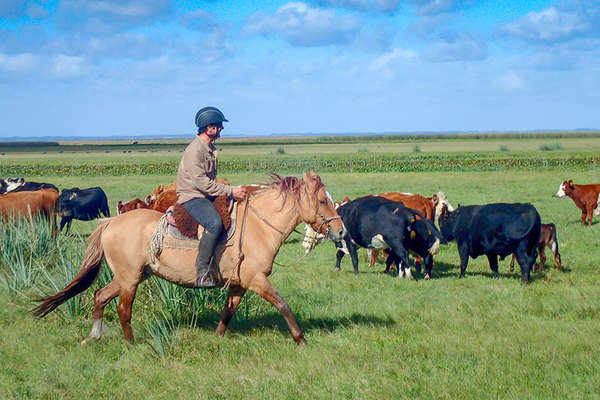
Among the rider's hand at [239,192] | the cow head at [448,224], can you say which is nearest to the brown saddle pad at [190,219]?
the rider's hand at [239,192]

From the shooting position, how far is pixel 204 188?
7336mm

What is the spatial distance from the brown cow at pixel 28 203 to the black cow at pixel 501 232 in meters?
9.31

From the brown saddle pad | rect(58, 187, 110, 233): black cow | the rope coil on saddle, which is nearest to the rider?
the brown saddle pad

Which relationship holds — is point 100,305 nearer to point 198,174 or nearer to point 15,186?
point 198,174

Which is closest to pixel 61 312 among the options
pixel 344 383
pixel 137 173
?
pixel 344 383

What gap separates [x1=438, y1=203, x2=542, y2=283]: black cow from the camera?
11.5 metres

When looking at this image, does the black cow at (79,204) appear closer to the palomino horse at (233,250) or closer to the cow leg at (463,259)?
the cow leg at (463,259)

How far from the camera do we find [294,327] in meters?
7.58

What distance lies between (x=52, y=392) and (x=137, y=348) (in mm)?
1329

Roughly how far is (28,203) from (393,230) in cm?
876

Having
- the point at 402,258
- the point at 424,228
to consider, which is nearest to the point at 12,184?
the point at 402,258

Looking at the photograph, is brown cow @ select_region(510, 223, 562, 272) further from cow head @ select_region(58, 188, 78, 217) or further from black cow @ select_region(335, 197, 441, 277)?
cow head @ select_region(58, 188, 78, 217)

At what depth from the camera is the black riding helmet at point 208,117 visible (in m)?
7.55

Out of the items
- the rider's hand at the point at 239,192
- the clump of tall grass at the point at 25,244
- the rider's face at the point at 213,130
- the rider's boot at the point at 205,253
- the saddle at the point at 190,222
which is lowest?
the clump of tall grass at the point at 25,244
